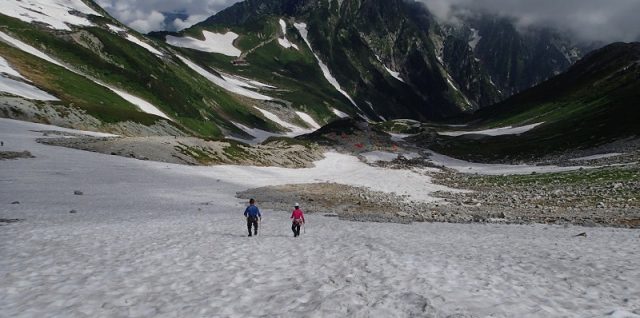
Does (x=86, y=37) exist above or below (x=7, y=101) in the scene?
above

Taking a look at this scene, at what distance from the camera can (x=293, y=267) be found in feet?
57.1

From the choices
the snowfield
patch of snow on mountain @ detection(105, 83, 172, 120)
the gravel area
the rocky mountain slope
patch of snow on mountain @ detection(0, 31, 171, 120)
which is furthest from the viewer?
patch of snow on mountain @ detection(105, 83, 172, 120)

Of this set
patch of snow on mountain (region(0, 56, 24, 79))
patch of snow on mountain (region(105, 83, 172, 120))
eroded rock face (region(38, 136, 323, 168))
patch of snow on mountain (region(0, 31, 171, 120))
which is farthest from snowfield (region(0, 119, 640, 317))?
patch of snow on mountain (region(0, 31, 171, 120))

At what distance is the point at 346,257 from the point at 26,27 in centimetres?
18990

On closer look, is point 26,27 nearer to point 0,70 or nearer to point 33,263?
point 0,70

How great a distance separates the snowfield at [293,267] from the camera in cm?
1212

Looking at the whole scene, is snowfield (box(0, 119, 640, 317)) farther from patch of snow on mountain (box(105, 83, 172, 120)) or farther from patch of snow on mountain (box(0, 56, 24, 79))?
patch of snow on mountain (box(105, 83, 172, 120))

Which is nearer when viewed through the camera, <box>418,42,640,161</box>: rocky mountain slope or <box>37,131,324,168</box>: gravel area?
<box>37,131,324,168</box>: gravel area

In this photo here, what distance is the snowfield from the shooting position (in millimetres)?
12125

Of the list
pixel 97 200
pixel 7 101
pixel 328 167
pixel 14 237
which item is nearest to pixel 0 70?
pixel 7 101

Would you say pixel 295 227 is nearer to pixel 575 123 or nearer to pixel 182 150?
pixel 182 150

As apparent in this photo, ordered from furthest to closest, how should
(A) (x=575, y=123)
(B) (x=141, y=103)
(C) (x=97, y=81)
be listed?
(C) (x=97, y=81) → (B) (x=141, y=103) → (A) (x=575, y=123)

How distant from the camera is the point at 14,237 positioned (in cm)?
2072

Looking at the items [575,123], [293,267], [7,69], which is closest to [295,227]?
[293,267]
